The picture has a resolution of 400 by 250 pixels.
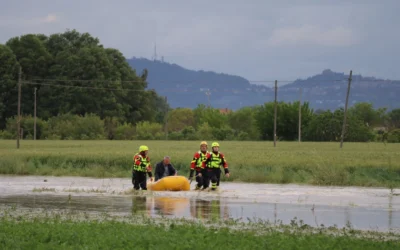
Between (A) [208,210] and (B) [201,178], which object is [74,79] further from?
(A) [208,210]

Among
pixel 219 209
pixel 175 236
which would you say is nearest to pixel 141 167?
pixel 219 209

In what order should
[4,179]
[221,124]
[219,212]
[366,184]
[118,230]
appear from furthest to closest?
[221,124]
[4,179]
[366,184]
[219,212]
[118,230]

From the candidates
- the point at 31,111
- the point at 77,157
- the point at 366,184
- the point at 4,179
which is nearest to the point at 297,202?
the point at 366,184

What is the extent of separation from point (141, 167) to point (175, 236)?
1319 cm

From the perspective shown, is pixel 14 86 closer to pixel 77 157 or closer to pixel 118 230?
pixel 77 157

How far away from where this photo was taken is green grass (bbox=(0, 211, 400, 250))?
579 inches

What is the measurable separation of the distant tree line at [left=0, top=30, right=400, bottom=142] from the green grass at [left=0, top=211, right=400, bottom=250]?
8923 centimetres

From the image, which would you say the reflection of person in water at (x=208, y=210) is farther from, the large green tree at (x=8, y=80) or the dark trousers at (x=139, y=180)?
the large green tree at (x=8, y=80)

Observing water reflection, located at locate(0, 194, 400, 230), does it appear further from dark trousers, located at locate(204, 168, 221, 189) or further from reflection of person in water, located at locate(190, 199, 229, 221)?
dark trousers, located at locate(204, 168, 221, 189)

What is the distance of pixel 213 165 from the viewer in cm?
2898

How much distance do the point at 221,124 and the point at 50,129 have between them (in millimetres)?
43065

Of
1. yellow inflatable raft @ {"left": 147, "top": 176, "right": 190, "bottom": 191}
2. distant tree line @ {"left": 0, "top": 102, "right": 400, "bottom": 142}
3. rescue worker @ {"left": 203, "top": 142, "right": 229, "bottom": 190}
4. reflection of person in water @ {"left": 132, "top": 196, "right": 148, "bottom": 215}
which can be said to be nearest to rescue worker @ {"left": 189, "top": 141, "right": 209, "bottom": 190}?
rescue worker @ {"left": 203, "top": 142, "right": 229, "bottom": 190}

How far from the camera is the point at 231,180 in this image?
125 ft

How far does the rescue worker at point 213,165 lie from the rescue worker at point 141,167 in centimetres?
202
